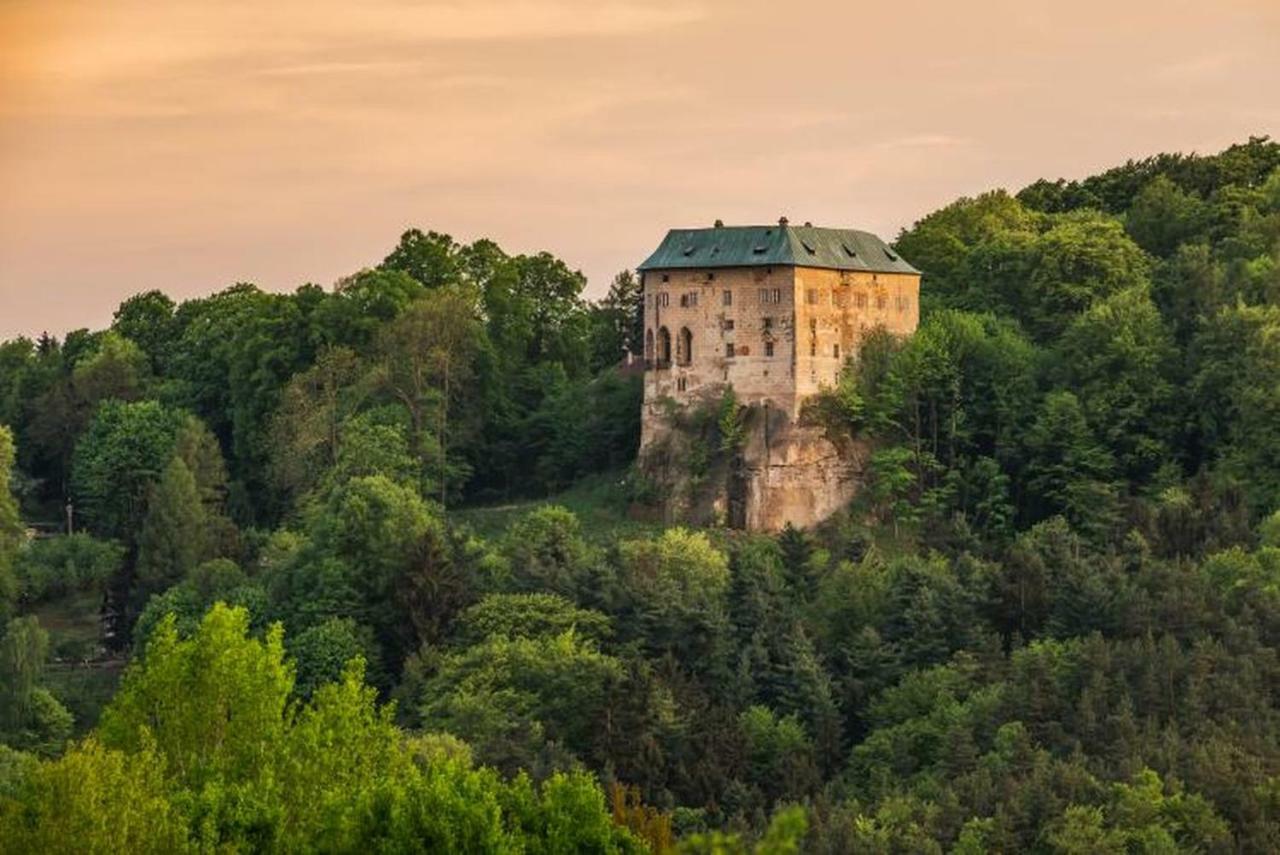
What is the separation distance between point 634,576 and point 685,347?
9.59m

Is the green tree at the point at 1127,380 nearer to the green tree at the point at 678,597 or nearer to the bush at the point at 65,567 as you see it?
the green tree at the point at 678,597

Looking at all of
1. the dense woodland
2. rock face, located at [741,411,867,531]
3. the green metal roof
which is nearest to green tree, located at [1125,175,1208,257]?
the dense woodland

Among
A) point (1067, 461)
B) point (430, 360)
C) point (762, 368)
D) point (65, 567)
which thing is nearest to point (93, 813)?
point (762, 368)

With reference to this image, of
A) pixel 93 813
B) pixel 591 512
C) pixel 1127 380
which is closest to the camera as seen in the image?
pixel 93 813

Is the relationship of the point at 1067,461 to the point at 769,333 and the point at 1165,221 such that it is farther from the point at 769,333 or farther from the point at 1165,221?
the point at 1165,221

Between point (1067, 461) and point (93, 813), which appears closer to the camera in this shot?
point (93, 813)

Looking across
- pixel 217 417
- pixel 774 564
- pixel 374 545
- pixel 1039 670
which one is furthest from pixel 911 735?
pixel 217 417

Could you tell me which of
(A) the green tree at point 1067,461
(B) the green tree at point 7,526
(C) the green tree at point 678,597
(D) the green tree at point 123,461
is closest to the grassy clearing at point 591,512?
(C) the green tree at point 678,597

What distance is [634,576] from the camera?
80.5m

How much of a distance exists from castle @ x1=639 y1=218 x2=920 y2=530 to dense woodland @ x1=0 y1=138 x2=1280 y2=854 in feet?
2.91

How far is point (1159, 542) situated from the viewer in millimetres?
80938

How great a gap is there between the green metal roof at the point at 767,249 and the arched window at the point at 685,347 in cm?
190

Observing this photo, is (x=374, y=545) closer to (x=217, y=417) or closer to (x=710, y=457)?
(x=710, y=457)

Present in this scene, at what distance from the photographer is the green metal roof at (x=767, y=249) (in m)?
87.9
